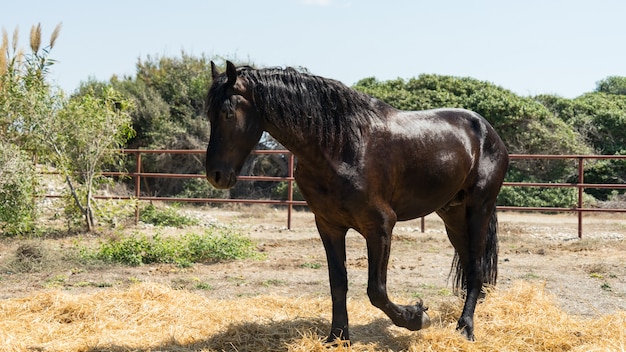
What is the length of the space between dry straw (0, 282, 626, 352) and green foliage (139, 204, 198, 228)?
233 inches

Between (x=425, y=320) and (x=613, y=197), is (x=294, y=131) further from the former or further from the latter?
(x=613, y=197)

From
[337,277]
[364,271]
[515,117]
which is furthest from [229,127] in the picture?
[515,117]

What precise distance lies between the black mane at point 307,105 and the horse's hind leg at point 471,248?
117cm

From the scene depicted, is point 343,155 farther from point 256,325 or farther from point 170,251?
point 170,251

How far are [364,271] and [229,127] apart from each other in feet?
12.3

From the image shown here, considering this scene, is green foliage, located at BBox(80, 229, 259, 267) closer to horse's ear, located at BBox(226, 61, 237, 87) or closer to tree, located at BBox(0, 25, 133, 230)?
tree, located at BBox(0, 25, 133, 230)

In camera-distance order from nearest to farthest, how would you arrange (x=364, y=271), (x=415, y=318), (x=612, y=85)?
(x=415, y=318), (x=364, y=271), (x=612, y=85)

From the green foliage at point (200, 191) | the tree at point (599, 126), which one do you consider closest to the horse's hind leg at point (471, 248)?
the tree at point (599, 126)

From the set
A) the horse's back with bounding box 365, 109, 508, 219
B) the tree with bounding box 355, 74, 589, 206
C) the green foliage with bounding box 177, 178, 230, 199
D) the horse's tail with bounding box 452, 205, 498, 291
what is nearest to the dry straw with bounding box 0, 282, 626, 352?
the horse's tail with bounding box 452, 205, 498, 291

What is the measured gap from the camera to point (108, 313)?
4051mm

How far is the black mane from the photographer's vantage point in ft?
10.2

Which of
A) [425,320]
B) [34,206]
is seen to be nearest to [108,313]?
[425,320]

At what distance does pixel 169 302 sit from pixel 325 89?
214 cm

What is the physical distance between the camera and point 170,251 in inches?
270
